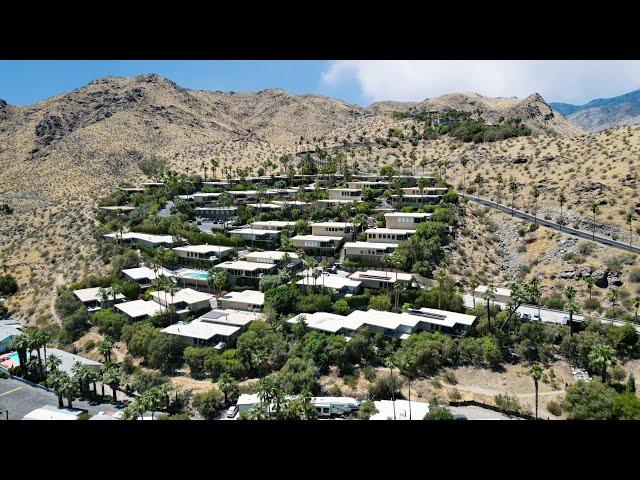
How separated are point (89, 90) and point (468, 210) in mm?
150791

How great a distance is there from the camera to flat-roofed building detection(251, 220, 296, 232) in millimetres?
64438

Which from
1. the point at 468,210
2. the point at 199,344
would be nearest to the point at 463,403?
the point at 199,344

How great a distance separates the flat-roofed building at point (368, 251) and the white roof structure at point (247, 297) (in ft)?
41.7

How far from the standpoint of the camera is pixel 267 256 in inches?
2172

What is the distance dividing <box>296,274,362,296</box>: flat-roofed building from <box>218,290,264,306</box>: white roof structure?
4375mm

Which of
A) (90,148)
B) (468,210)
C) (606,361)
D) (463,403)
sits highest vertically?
(90,148)

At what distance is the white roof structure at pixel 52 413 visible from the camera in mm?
28141

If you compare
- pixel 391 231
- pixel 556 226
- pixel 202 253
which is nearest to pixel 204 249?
pixel 202 253

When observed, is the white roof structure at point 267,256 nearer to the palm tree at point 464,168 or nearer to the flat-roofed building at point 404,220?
the flat-roofed building at point 404,220

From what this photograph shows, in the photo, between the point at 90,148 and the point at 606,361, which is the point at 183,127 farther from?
the point at 606,361

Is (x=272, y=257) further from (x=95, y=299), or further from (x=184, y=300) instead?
(x=95, y=299)
